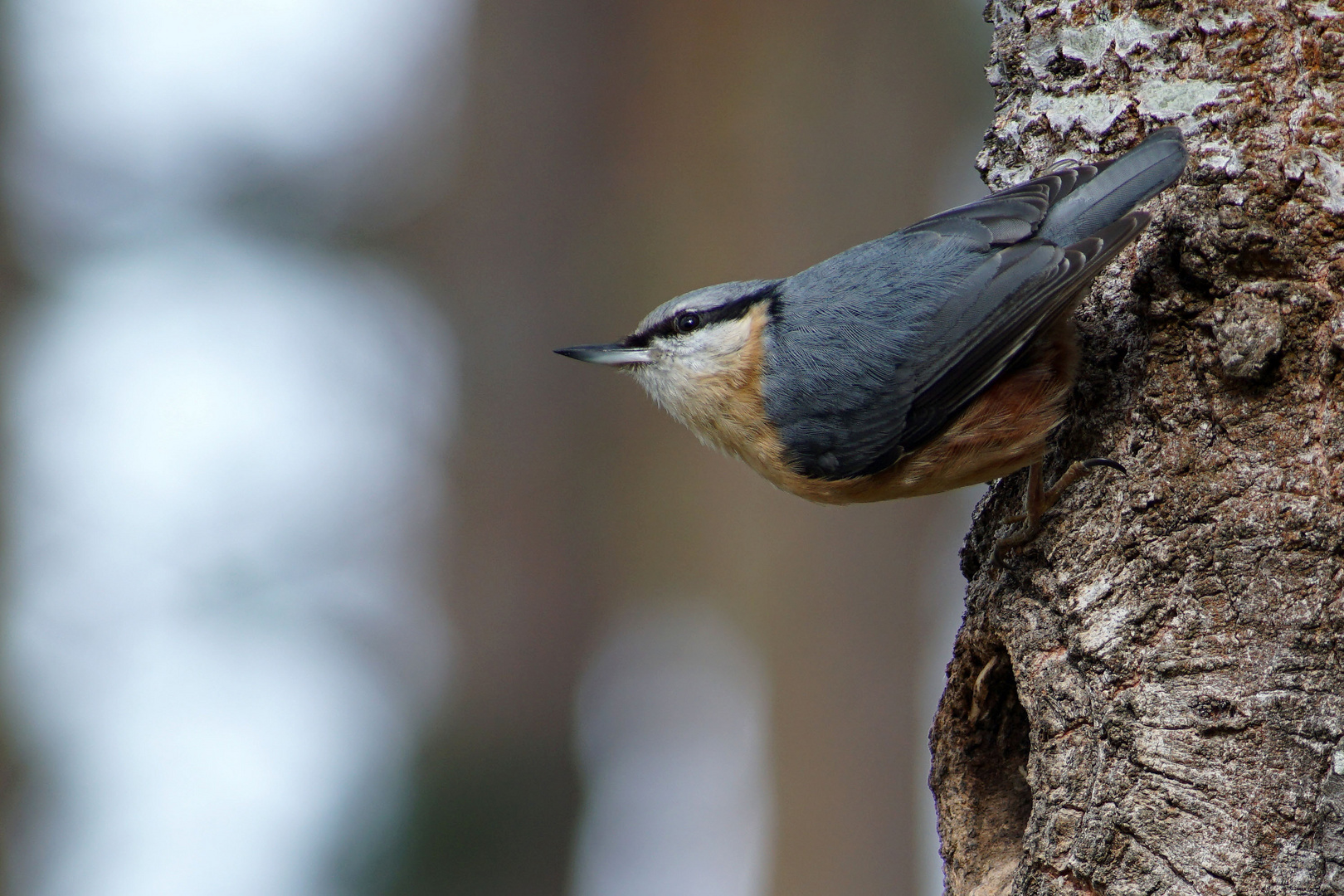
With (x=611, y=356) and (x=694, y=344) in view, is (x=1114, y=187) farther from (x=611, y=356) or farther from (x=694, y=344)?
(x=611, y=356)

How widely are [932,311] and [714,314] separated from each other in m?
0.60

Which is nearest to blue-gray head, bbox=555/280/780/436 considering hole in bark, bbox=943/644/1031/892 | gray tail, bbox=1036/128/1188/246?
gray tail, bbox=1036/128/1188/246

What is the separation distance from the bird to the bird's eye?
6.6 inches

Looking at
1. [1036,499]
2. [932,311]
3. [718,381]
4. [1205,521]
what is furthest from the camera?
[718,381]

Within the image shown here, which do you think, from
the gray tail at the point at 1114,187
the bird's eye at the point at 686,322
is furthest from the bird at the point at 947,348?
the bird's eye at the point at 686,322

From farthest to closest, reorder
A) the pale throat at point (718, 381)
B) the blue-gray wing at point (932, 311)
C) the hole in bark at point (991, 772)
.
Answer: the pale throat at point (718, 381) < the hole in bark at point (991, 772) < the blue-gray wing at point (932, 311)

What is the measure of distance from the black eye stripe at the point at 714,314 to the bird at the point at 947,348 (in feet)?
0.32

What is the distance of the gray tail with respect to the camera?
1743 mm

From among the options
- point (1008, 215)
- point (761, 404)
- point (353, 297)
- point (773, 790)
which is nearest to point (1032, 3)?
point (1008, 215)

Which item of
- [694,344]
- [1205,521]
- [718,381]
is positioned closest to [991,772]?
[1205,521]

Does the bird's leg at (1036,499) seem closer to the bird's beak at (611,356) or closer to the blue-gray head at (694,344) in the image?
the blue-gray head at (694,344)

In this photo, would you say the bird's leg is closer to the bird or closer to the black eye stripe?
the bird

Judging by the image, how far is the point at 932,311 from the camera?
6.80ft

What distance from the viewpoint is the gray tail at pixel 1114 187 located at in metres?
1.74
